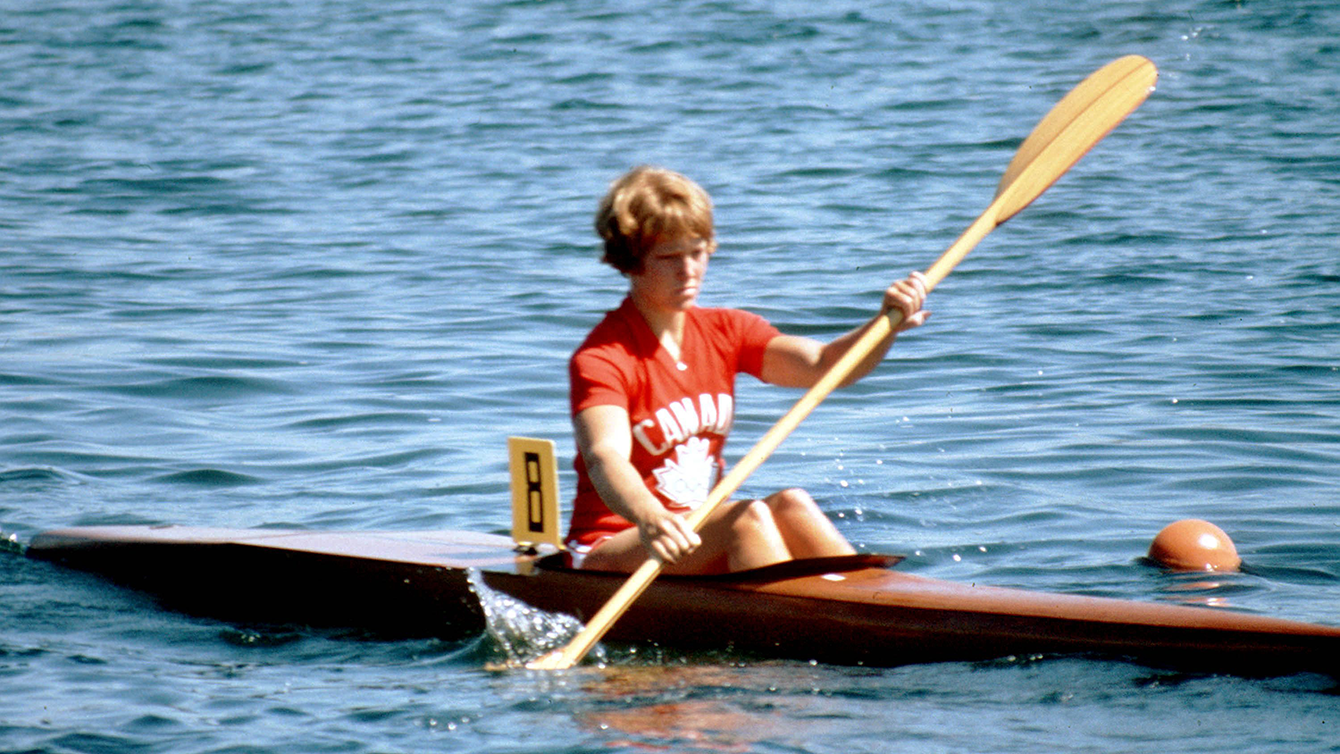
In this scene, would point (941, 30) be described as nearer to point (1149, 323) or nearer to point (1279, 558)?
point (1149, 323)

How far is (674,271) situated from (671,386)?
0.28 meters

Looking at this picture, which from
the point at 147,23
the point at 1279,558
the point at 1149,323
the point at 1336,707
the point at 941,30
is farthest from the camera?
the point at 147,23

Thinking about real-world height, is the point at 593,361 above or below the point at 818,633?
above

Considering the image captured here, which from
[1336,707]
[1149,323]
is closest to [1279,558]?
[1336,707]

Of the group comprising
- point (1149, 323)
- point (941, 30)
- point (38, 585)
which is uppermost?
point (941, 30)

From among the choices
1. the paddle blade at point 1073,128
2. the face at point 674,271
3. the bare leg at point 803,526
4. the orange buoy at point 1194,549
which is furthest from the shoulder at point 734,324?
the orange buoy at point 1194,549

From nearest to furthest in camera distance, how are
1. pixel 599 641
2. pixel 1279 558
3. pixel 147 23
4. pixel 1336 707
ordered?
pixel 1336 707, pixel 599 641, pixel 1279 558, pixel 147 23

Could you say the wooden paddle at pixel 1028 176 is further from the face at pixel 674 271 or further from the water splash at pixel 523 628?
the face at pixel 674 271

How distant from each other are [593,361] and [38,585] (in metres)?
2.11

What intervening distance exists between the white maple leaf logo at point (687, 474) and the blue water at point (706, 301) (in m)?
0.39

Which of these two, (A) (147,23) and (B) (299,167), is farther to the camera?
(A) (147,23)

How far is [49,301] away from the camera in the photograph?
28.7ft

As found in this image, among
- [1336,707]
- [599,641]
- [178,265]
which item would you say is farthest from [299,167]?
[1336,707]

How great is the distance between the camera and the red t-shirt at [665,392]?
150 inches
